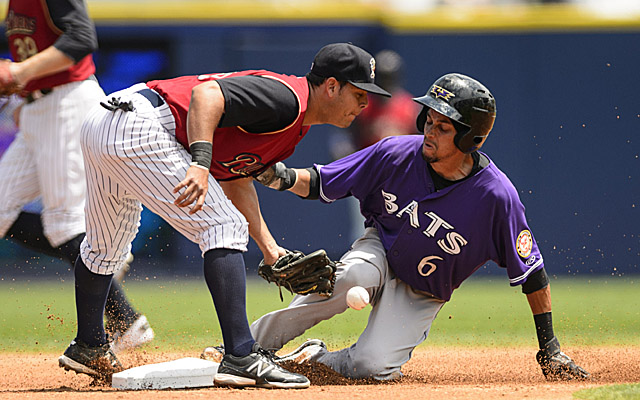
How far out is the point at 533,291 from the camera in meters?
4.15

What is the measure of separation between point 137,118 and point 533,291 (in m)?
1.95

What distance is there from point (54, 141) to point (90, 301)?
108 centimetres

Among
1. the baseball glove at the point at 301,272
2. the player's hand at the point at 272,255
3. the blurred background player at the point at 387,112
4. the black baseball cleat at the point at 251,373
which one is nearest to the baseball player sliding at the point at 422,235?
the baseball glove at the point at 301,272

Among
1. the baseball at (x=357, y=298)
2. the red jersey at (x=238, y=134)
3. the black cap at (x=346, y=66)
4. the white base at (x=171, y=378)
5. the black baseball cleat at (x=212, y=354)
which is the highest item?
Answer: the black cap at (x=346, y=66)

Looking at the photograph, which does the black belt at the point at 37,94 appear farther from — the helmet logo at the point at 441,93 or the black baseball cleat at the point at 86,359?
the helmet logo at the point at 441,93

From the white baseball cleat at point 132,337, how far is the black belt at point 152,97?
1255 millimetres

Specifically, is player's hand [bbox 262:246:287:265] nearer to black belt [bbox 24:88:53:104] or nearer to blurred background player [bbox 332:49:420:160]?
black belt [bbox 24:88:53:104]

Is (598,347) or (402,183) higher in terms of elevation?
(402,183)

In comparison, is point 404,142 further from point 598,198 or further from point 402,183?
point 598,198

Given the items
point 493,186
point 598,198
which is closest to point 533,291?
point 493,186

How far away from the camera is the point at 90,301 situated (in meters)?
4.04

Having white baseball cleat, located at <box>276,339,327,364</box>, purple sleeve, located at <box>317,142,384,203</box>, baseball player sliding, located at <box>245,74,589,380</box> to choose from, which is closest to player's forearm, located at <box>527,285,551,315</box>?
baseball player sliding, located at <box>245,74,589,380</box>

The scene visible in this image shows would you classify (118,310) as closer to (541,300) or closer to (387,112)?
(541,300)

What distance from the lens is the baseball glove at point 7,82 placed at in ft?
14.0
